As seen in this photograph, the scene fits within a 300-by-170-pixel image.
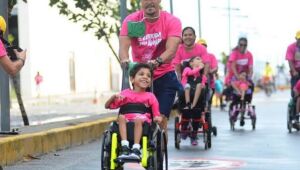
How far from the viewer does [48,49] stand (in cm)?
4844

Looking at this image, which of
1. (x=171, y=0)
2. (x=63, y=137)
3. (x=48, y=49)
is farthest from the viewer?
(x=48, y=49)

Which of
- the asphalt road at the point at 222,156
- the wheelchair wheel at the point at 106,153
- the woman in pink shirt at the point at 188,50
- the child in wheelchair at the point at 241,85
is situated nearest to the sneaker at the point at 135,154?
the wheelchair wheel at the point at 106,153

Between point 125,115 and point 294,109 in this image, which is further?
point 294,109

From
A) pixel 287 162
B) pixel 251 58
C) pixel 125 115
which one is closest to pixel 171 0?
pixel 251 58

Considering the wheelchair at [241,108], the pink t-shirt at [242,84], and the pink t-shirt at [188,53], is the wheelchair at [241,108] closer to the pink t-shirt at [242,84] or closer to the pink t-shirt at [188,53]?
the pink t-shirt at [242,84]

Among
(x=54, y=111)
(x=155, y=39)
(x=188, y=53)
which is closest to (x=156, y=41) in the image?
(x=155, y=39)

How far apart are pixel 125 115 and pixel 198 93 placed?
15.1 ft

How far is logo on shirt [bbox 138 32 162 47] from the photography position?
8304 millimetres

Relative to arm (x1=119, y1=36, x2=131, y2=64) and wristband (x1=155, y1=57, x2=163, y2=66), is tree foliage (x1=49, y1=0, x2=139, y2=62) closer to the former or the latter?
arm (x1=119, y1=36, x2=131, y2=64)

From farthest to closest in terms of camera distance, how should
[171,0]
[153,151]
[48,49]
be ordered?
[48,49] → [171,0] → [153,151]

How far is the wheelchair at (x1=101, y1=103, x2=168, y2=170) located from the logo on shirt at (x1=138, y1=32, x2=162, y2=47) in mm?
933

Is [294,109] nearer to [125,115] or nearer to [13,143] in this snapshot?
[13,143]

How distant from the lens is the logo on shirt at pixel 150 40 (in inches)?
327

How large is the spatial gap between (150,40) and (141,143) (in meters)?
1.34
